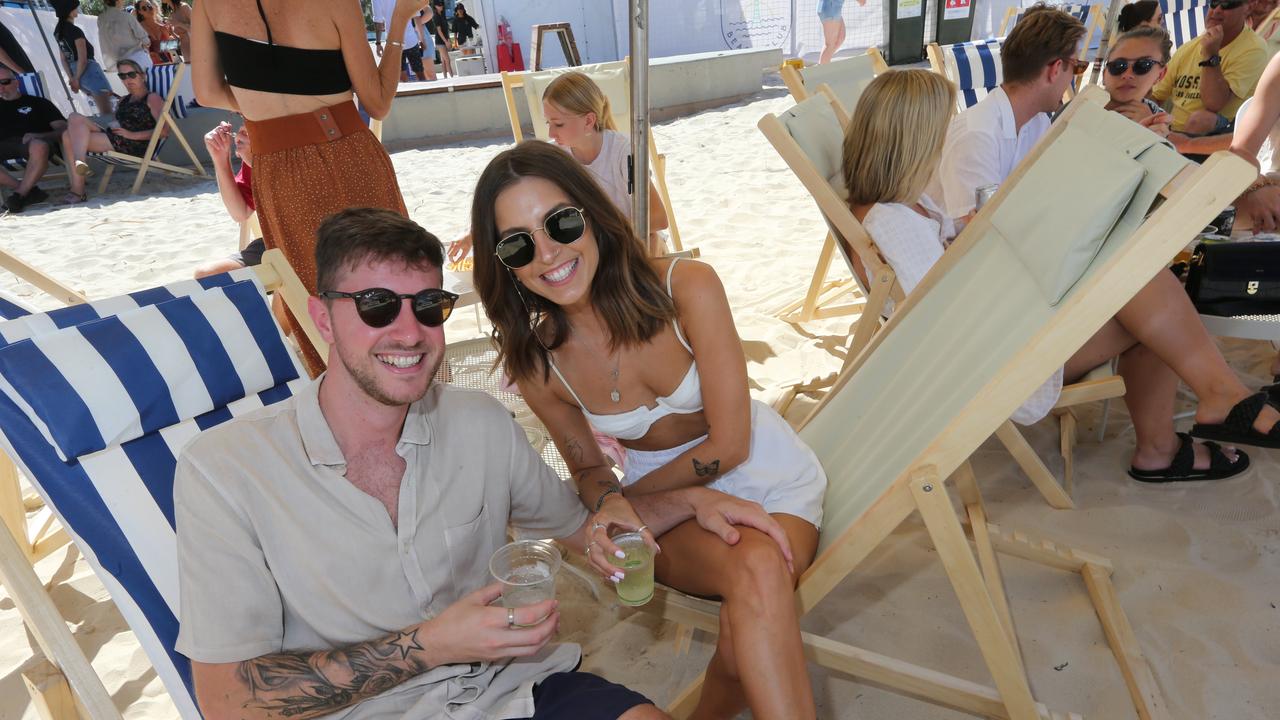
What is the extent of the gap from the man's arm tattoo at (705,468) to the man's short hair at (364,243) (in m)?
0.78

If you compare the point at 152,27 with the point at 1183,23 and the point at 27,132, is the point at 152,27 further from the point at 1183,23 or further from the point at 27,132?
the point at 1183,23

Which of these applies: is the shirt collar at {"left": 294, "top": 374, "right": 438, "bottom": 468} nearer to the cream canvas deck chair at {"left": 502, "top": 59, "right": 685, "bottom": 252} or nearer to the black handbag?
the black handbag

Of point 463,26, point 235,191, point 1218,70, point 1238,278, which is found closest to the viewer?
point 1238,278

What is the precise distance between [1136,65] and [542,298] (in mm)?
3181

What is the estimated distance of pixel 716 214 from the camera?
563 cm

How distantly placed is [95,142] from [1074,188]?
9.42m

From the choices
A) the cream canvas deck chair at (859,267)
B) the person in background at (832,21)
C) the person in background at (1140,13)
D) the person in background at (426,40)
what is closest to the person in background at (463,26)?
the person in background at (426,40)

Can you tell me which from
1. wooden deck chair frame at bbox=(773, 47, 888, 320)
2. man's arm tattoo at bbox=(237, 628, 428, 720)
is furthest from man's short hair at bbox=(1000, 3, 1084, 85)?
man's arm tattoo at bbox=(237, 628, 428, 720)

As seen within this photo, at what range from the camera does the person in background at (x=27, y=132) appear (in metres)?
7.69

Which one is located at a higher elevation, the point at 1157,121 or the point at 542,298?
the point at 1157,121

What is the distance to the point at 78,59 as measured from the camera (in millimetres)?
8680

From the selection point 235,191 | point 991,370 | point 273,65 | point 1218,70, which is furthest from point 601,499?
point 1218,70

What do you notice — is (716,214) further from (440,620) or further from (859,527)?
(440,620)

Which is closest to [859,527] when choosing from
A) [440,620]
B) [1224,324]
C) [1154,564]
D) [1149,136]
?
Answer: [440,620]
